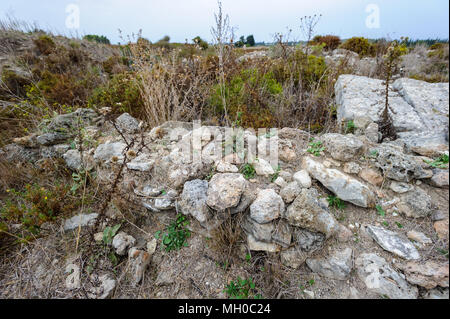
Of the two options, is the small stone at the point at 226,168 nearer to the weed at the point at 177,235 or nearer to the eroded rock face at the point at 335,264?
the weed at the point at 177,235

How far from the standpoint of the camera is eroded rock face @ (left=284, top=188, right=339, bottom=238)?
5.18 feet

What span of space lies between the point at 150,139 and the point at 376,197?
2651 mm

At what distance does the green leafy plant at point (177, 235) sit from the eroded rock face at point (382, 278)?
1517 mm

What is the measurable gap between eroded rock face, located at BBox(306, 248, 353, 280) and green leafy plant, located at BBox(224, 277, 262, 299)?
54cm

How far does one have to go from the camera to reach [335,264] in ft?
5.08

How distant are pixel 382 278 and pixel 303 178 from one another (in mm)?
924

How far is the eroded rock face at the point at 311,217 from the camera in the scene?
1580mm

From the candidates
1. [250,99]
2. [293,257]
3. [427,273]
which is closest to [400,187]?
[427,273]

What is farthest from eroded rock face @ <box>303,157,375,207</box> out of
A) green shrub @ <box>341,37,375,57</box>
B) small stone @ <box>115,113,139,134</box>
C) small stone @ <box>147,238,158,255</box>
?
green shrub @ <box>341,37,375,57</box>

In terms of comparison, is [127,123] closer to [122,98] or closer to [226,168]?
[122,98]

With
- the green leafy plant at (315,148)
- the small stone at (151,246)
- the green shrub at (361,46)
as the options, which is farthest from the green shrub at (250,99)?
the green shrub at (361,46)

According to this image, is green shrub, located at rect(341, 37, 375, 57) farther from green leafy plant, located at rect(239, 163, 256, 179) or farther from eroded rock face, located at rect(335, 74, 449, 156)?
green leafy plant, located at rect(239, 163, 256, 179)

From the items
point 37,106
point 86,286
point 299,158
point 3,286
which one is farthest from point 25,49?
point 299,158
